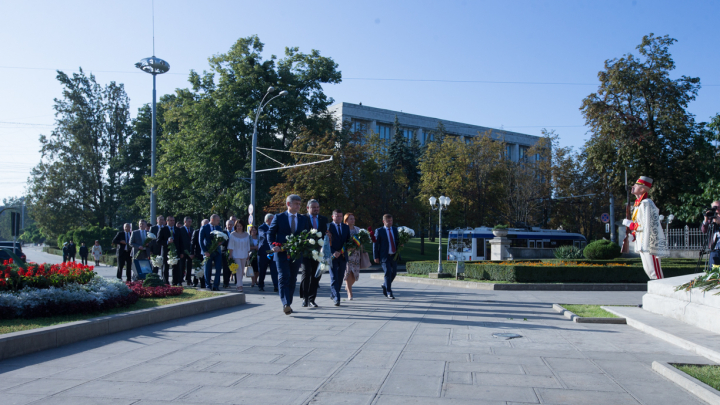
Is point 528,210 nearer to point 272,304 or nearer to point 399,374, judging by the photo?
point 272,304

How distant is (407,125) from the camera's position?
83.6 m

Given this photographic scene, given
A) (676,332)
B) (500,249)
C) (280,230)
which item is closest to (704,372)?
(676,332)

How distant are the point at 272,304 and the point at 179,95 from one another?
29198mm

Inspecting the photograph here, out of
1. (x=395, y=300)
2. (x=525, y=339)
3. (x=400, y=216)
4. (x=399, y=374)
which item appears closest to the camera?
(x=399, y=374)

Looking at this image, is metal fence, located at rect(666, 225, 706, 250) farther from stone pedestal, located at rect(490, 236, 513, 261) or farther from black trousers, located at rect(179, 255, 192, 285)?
black trousers, located at rect(179, 255, 192, 285)

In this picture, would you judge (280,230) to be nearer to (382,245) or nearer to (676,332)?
(382,245)

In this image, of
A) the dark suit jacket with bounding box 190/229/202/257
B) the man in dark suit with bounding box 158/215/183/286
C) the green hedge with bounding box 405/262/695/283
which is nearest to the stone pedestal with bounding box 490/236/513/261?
the green hedge with bounding box 405/262/695/283

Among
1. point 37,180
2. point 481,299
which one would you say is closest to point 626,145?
point 481,299

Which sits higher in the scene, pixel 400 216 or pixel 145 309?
pixel 400 216

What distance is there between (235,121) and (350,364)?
2954 cm

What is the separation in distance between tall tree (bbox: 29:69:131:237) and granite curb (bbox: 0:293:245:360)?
1811 inches

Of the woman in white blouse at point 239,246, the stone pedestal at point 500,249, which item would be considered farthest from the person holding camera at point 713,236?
the stone pedestal at point 500,249

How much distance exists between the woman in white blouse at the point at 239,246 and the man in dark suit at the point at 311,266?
385 cm

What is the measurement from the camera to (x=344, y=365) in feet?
17.4
